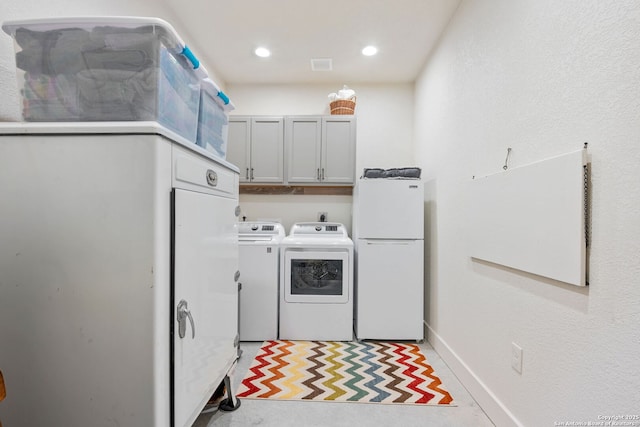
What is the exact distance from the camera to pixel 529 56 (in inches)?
53.4

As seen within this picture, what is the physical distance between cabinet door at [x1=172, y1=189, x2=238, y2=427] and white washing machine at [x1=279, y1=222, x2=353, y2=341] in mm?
1091

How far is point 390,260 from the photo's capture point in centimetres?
264

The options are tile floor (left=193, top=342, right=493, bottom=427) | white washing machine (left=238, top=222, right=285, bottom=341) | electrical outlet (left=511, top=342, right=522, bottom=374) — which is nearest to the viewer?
electrical outlet (left=511, top=342, right=522, bottom=374)

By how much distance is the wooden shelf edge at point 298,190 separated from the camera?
11.2 ft

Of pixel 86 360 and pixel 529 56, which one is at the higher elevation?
pixel 529 56

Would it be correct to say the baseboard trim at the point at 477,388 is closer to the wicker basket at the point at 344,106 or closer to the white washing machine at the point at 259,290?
the white washing machine at the point at 259,290

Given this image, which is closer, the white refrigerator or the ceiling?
the ceiling

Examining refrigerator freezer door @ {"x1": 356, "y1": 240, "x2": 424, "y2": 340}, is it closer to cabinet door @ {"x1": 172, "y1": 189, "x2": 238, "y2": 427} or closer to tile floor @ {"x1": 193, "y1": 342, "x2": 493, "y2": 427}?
tile floor @ {"x1": 193, "y1": 342, "x2": 493, "y2": 427}

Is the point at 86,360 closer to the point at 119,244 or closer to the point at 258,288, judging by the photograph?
the point at 119,244

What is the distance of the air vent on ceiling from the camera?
2.93m

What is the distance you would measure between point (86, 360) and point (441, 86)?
274 cm

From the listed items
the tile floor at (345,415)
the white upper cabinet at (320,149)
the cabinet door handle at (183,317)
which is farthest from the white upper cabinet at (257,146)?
the cabinet door handle at (183,317)

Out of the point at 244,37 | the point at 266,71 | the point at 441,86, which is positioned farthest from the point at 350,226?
the point at 244,37

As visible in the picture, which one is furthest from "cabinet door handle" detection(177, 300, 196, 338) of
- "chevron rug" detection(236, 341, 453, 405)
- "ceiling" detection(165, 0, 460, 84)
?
"ceiling" detection(165, 0, 460, 84)
